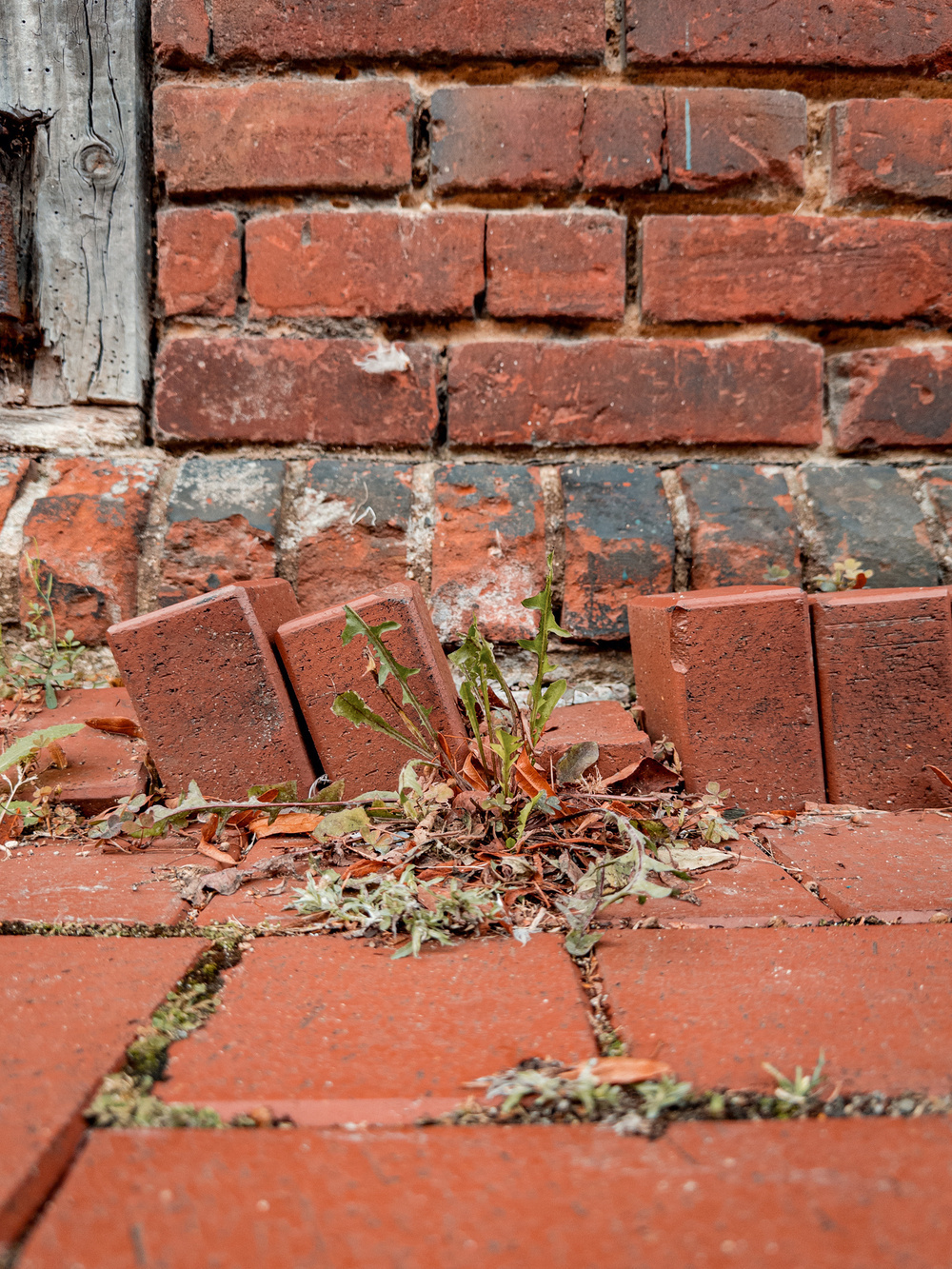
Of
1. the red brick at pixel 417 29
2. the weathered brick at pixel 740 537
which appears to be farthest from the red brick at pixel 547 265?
the weathered brick at pixel 740 537

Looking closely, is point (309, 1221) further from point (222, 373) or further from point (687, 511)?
point (222, 373)

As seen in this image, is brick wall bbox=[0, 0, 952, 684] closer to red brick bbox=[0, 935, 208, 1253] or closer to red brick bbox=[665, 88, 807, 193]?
red brick bbox=[665, 88, 807, 193]

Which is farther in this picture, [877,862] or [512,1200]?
[877,862]

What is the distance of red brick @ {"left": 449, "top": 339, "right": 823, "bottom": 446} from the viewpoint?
1866 millimetres

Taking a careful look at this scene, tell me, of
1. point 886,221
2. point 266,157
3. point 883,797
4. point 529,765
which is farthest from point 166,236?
point 883,797

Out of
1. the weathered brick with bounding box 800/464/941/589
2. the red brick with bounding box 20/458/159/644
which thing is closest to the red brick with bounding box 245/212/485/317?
the red brick with bounding box 20/458/159/644

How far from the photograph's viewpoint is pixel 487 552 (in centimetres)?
180

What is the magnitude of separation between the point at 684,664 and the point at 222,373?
1.22 m

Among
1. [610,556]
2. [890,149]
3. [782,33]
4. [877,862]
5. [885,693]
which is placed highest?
[782,33]

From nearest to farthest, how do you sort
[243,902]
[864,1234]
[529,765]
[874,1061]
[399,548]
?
[864,1234] < [874,1061] < [243,902] < [529,765] < [399,548]

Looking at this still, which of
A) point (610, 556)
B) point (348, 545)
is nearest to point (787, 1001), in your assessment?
point (610, 556)

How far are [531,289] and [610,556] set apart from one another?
0.64 metres

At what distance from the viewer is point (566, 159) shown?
1857 mm

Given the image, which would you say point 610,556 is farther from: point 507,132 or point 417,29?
point 417,29
